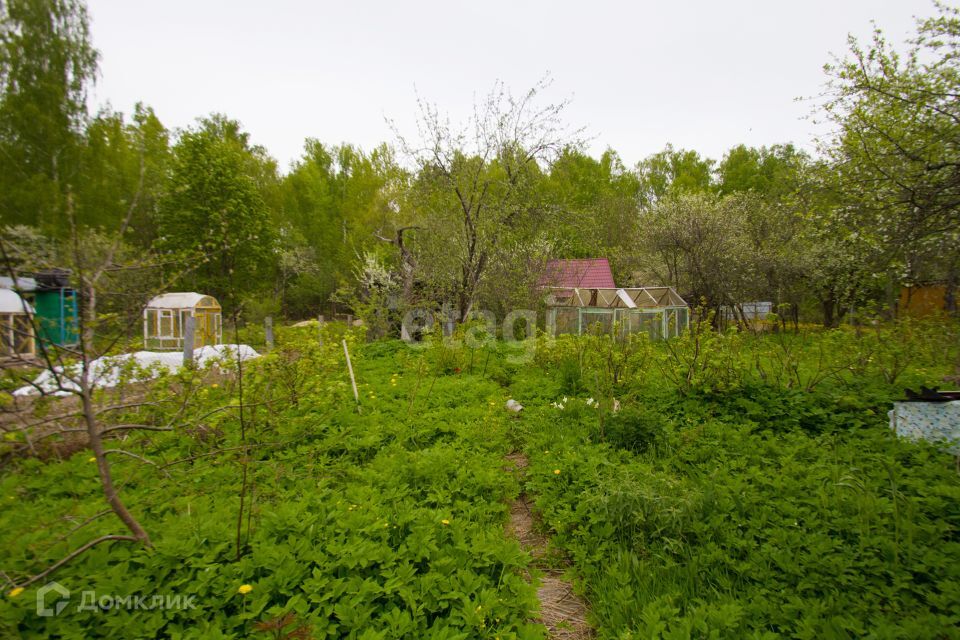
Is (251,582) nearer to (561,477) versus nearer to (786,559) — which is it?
(561,477)

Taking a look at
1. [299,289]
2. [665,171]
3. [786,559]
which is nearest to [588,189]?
[665,171]

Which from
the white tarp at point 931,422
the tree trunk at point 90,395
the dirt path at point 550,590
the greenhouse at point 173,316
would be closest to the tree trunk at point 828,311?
the white tarp at point 931,422

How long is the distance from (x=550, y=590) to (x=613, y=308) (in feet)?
40.0

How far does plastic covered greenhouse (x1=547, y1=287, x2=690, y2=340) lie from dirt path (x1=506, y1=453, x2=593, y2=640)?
399 inches

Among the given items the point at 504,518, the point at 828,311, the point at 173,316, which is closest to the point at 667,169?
the point at 828,311

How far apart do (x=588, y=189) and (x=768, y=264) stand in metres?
20.7

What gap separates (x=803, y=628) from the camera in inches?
84.4

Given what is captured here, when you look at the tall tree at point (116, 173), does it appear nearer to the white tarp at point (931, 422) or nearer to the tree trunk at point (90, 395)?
the tree trunk at point (90, 395)

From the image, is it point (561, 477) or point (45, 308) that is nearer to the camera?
point (561, 477)

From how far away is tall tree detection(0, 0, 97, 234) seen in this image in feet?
54.5

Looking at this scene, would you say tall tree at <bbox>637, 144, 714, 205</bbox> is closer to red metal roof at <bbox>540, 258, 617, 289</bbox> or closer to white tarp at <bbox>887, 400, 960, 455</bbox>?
red metal roof at <bbox>540, 258, 617, 289</bbox>

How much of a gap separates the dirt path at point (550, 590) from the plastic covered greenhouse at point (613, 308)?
10.1m

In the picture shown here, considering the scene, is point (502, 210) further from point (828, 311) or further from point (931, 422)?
point (828, 311)

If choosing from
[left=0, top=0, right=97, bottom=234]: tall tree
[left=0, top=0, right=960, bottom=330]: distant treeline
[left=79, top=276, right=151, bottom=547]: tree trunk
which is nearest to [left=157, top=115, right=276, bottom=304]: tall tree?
[left=0, top=0, right=960, bottom=330]: distant treeline
